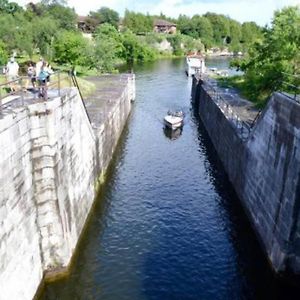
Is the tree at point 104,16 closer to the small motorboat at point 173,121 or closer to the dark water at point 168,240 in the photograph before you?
the small motorboat at point 173,121

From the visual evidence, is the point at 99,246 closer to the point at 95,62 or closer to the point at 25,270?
the point at 25,270

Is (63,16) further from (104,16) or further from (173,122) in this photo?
(173,122)

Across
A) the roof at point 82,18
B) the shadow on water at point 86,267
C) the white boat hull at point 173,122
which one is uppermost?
the roof at point 82,18

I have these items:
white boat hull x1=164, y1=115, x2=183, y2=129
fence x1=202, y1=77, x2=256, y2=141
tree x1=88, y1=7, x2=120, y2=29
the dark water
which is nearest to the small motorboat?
white boat hull x1=164, y1=115, x2=183, y2=129

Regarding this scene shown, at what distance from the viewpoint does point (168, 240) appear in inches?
992

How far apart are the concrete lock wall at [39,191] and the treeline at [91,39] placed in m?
38.1

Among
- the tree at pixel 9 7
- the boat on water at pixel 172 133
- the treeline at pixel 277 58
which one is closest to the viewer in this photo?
the treeline at pixel 277 58

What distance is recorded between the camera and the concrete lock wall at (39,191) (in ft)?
51.6

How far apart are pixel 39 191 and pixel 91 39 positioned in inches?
3176

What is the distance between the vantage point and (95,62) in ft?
263

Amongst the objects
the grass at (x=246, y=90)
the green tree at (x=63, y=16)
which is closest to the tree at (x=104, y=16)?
the green tree at (x=63, y=16)

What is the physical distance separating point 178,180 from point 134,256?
12.9 metres

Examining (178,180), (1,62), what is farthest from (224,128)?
(1,62)

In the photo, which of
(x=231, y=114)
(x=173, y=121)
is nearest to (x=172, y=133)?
(x=173, y=121)
